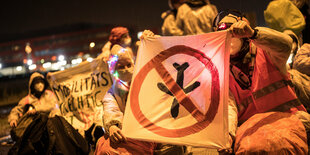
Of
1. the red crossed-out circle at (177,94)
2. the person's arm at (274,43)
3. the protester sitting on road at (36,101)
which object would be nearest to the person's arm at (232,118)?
the red crossed-out circle at (177,94)

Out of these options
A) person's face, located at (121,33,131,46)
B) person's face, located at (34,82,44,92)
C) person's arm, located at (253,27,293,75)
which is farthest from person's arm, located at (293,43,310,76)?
person's face, located at (34,82,44,92)

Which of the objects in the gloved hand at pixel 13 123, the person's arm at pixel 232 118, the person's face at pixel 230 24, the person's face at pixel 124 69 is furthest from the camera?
the gloved hand at pixel 13 123

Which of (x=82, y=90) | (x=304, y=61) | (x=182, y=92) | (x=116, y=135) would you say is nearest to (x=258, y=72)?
(x=182, y=92)

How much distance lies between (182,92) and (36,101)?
3802 millimetres

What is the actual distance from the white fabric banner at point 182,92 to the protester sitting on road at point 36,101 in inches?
128

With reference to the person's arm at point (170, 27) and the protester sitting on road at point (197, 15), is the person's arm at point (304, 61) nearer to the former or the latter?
the protester sitting on road at point (197, 15)

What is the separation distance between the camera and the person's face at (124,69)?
3.56 metres

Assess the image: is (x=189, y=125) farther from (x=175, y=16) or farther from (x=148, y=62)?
(x=175, y=16)

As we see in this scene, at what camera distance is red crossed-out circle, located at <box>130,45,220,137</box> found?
2639 millimetres

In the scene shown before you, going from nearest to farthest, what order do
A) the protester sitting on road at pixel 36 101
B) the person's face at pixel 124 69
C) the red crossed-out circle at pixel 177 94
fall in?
1. the red crossed-out circle at pixel 177 94
2. the person's face at pixel 124 69
3. the protester sitting on road at pixel 36 101

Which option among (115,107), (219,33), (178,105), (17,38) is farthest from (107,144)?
(17,38)

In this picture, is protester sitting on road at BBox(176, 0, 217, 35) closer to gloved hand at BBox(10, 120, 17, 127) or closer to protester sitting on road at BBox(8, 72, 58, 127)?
protester sitting on road at BBox(8, 72, 58, 127)

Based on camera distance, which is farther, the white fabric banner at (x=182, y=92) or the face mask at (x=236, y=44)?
the face mask at (x=236, y=44)

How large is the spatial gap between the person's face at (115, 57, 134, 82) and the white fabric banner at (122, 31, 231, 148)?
1.65 feet
